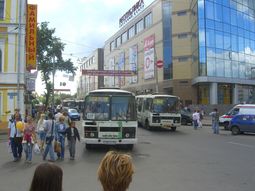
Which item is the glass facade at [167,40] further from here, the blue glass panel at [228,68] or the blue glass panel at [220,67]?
the blue glass panel at [228,68]

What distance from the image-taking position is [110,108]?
17.4 metres

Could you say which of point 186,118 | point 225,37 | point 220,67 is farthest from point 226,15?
point 186,118

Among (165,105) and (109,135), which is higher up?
(165,105)

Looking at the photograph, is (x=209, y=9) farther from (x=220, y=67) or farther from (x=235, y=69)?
(x=235, y=69)

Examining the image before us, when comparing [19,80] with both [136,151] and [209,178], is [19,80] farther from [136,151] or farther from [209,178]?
[209,178]

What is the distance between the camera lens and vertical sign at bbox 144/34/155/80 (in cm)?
6851

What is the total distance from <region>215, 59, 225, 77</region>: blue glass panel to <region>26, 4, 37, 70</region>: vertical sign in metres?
28.3

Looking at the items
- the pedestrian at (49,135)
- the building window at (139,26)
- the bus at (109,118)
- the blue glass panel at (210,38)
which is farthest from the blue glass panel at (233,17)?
the pedestrian at (49,135)

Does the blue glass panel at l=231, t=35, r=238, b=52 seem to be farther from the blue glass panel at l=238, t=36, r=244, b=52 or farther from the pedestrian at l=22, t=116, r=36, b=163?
the pedestrian at l=22, t=116, r=36, b=163

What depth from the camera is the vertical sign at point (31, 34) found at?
36062 millimetres

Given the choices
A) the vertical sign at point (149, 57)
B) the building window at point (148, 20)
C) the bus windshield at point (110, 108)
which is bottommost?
the bus windshield at point (110, 108)

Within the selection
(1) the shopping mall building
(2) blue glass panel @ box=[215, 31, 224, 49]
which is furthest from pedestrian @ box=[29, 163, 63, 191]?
(2) blue glass panel @ box=[215, 31, 224, 49]

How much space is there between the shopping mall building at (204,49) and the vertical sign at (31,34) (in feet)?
62.7

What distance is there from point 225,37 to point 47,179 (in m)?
58.3
